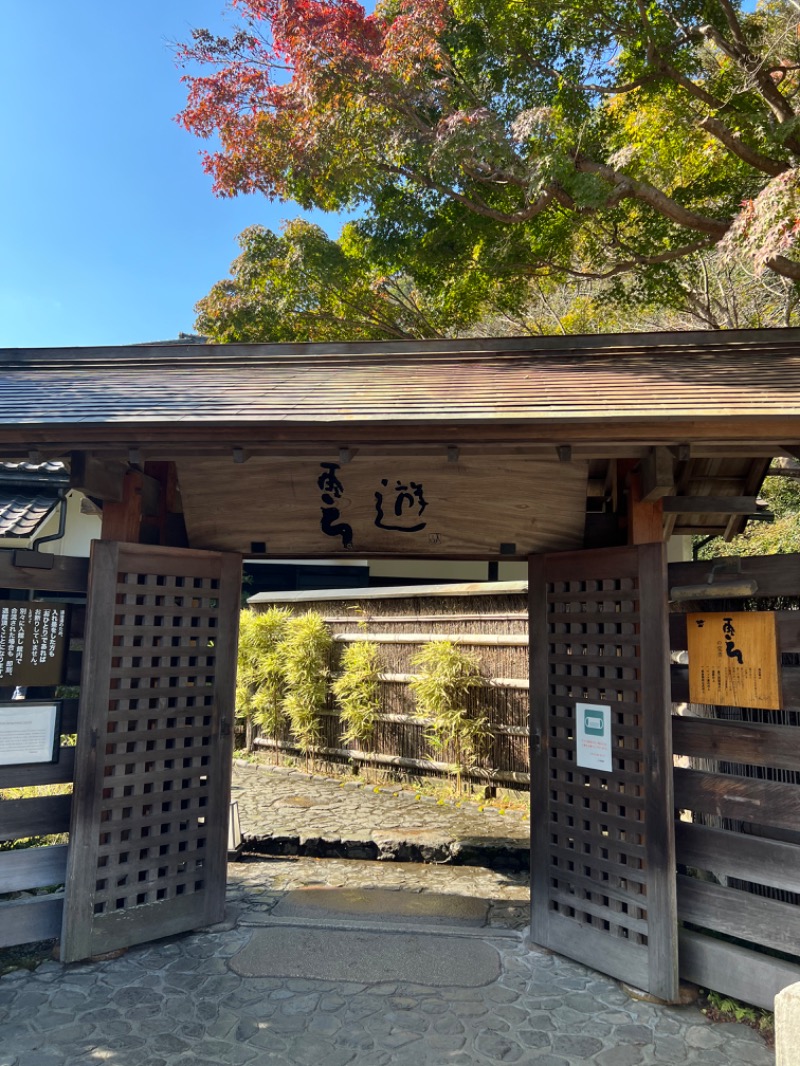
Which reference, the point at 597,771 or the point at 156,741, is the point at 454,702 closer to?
the point at 597,771

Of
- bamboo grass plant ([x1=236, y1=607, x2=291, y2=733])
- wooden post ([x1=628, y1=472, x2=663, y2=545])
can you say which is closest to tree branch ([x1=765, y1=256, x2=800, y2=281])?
wooden post ([x1=628, y1=472, x2=663, y2=545])

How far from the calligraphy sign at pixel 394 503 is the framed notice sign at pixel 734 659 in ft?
3.94

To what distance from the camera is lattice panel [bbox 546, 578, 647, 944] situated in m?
4.70

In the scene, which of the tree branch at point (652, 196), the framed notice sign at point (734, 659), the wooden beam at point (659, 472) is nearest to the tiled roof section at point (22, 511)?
the wooden beam at point (659, 472)

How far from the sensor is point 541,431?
438cm

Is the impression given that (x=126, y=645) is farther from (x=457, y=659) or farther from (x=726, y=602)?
(x=457, y=659)

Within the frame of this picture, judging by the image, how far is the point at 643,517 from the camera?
4.85 metres

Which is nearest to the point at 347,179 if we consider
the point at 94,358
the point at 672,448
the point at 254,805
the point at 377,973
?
the point at 94,358

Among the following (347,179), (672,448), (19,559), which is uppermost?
(347,179)

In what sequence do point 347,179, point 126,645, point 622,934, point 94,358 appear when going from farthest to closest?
point 347,179
point 94,358
point 126,645
point 622,934

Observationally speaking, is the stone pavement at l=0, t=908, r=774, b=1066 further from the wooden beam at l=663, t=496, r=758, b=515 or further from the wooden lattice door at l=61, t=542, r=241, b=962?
Answer: the wooden beam at l=663, t=496, r=758, b=515

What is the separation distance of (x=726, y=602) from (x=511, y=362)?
2.49 metres

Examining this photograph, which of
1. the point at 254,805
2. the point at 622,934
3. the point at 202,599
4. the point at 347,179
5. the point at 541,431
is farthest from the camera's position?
the point at 347,179

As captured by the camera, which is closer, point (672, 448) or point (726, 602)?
point (672, 448)
